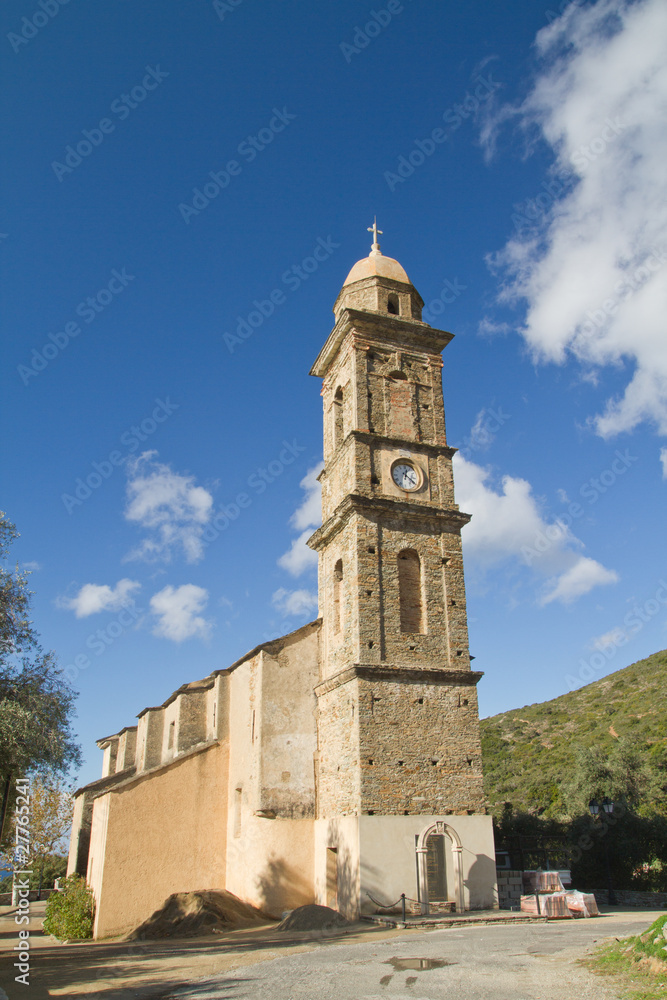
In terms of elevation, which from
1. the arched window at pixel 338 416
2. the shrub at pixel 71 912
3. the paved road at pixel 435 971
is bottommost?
the shrub at pixel 71 912

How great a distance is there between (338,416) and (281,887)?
48.7 feet

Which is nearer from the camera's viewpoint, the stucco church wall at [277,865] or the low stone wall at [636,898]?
the stucco church wall at [277,865]

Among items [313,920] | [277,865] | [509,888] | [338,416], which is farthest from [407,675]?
[338,416]

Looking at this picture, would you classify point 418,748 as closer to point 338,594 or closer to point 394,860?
point 394,860

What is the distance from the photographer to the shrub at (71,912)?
19.6 metres

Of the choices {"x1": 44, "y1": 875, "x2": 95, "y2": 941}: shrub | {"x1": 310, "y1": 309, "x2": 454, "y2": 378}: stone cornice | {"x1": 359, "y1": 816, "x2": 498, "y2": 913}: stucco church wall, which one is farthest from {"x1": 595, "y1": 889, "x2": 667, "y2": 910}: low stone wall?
{"x1": 310, "y1": 309, "x2": 454, "y2": 378}: stone cornice

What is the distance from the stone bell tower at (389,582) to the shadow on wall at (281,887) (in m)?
1.75

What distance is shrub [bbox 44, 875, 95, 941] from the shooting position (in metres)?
19.6

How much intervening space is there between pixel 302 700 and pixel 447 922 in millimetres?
7397

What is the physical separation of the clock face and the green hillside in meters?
16.1

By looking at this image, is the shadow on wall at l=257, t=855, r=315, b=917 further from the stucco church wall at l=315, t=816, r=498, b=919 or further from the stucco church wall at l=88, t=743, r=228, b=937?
the stucco church wall at l=88, t=743, r=228, b=937

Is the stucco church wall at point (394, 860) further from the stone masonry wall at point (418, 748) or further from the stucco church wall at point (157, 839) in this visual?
the stucco church wall at point (157, 839)

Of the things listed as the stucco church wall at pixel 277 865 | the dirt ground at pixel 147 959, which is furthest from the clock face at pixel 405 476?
the dirt ground at pixel 147 959

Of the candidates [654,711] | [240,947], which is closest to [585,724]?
[654,711]
